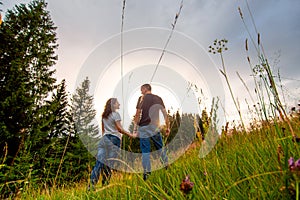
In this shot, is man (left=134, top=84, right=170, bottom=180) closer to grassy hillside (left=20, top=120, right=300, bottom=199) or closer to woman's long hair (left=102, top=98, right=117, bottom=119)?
woman's long hair (left=102, top=98, right=117, bottom=119)

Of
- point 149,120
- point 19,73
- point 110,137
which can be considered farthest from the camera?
point 19,73

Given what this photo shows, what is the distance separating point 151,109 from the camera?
14.4 feet

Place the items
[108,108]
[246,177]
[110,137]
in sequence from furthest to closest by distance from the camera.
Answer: [108,108], [110,137], [246,177]

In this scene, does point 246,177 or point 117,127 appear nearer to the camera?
point 246,177

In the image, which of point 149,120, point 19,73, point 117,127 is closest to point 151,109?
point 149,120

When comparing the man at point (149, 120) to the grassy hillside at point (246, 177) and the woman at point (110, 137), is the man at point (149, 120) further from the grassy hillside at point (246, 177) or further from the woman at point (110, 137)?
the grassy hillside at point (246, 177)

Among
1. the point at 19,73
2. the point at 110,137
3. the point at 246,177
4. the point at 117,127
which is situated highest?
the point at 19,73

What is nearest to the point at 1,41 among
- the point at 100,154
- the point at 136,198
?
the point at 100,154

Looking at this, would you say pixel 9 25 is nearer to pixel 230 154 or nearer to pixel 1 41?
pixel 1 41

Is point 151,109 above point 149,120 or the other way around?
above

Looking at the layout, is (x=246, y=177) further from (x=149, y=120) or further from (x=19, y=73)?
(x=19, y=73)

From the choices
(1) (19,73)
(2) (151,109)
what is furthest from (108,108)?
(1) (19,73)

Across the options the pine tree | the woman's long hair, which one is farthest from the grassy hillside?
the pine tree

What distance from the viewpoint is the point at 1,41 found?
13.0 m
